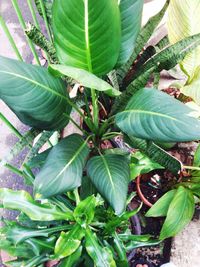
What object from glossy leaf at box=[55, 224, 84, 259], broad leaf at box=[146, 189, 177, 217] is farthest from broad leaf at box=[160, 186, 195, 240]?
glossy leaf at box=[55, 224, 84, 259]

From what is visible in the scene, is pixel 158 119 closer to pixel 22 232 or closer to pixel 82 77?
pixel 82 77

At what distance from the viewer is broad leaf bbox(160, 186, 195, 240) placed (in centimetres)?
150

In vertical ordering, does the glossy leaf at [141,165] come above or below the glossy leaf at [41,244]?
below

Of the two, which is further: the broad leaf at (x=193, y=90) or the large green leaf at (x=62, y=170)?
the broad leaf at (x=193, y=90)

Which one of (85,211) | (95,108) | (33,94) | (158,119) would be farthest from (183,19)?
(85,211)

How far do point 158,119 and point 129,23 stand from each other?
384 mm

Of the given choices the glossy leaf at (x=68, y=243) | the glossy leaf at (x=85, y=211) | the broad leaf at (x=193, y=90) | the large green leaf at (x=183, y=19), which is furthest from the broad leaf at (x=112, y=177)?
the large green leaf at (x=183, y=19)

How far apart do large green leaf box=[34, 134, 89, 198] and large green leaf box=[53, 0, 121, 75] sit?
273 millimetres

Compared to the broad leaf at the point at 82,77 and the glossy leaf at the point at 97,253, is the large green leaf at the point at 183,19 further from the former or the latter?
the glossy leaf at the point at 97,253

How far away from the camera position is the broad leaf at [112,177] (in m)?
1.14

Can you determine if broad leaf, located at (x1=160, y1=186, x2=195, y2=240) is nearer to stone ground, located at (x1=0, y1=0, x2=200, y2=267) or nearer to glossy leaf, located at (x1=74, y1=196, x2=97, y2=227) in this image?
stone ground, located at (x1=0, y1=0, x2=200, y2=267)

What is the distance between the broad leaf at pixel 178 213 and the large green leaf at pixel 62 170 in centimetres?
46

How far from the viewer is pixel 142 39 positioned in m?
1.47

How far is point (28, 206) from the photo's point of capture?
3.87 ft
